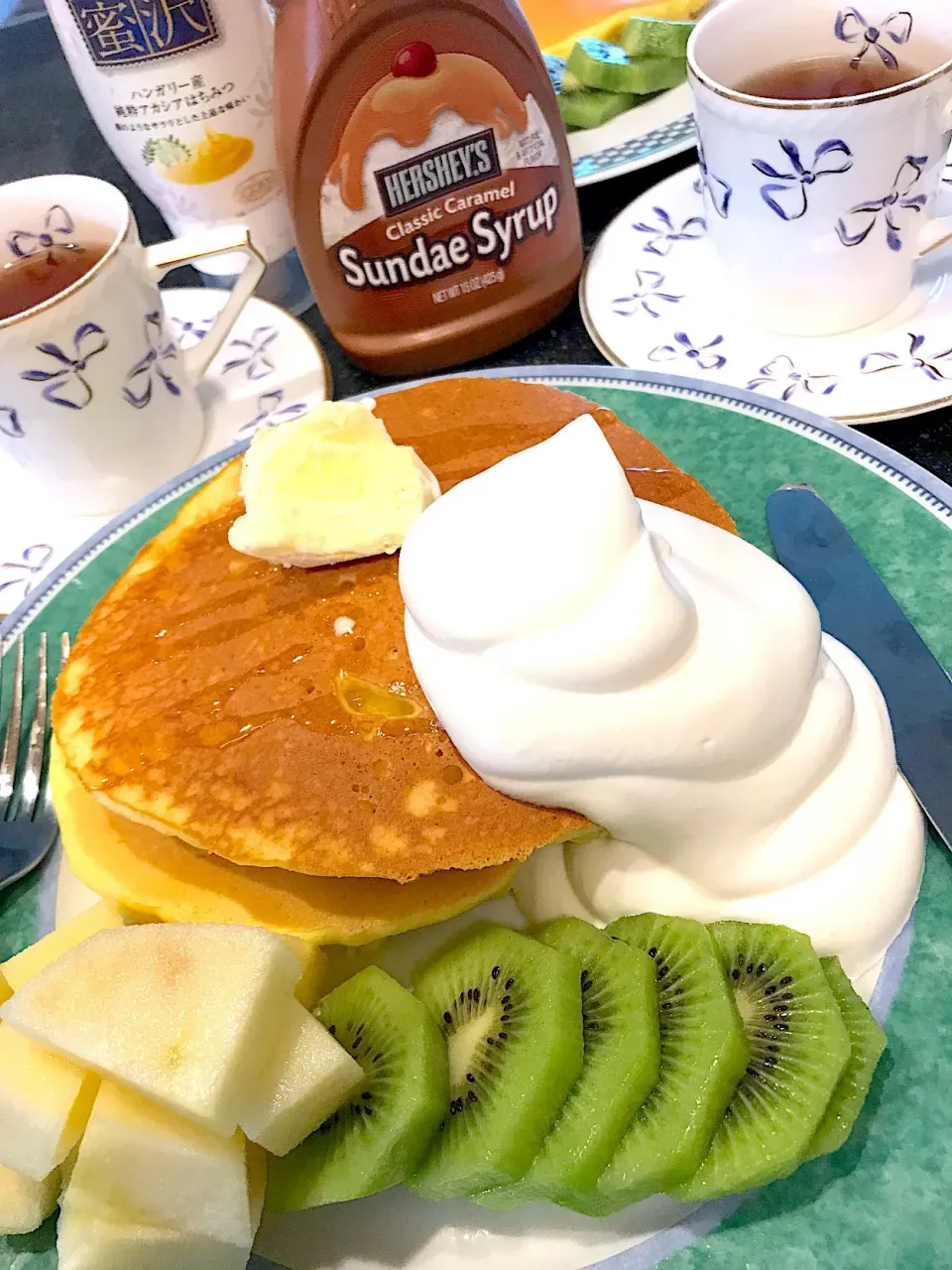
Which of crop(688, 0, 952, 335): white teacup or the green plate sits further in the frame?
crop(688, 0, 952, 335): white teacup

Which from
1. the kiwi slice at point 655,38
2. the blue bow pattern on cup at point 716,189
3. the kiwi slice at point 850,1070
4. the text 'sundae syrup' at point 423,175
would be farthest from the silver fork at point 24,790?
the kiwi slice at point 655,38

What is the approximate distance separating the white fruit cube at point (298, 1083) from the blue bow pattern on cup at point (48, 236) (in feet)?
3.88

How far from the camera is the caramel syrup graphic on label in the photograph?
132 cm

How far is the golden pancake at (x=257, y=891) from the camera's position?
0.96 m

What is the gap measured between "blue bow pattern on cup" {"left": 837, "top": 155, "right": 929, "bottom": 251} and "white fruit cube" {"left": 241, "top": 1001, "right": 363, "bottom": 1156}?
119 cm

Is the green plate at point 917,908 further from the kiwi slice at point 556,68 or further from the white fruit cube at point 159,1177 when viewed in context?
the kiwi slice at point 556,68

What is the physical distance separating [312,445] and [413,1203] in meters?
0.74

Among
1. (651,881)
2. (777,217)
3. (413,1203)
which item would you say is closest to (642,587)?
(651,881)

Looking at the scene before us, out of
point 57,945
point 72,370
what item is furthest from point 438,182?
point 57,945

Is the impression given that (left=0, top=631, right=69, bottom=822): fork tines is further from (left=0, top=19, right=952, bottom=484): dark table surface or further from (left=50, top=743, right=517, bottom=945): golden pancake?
(left=0, top=19, right=952, bottom=484): dark table surface

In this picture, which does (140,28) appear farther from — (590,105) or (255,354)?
(590,105)

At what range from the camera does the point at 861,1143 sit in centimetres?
83


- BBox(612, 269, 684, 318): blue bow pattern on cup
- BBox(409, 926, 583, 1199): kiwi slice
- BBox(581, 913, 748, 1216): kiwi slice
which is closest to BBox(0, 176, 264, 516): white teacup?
BBox(612, 269, 684, 318): blue bow pattern on cup

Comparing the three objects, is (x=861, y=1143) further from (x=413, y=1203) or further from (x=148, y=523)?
(x=148, y=523)
